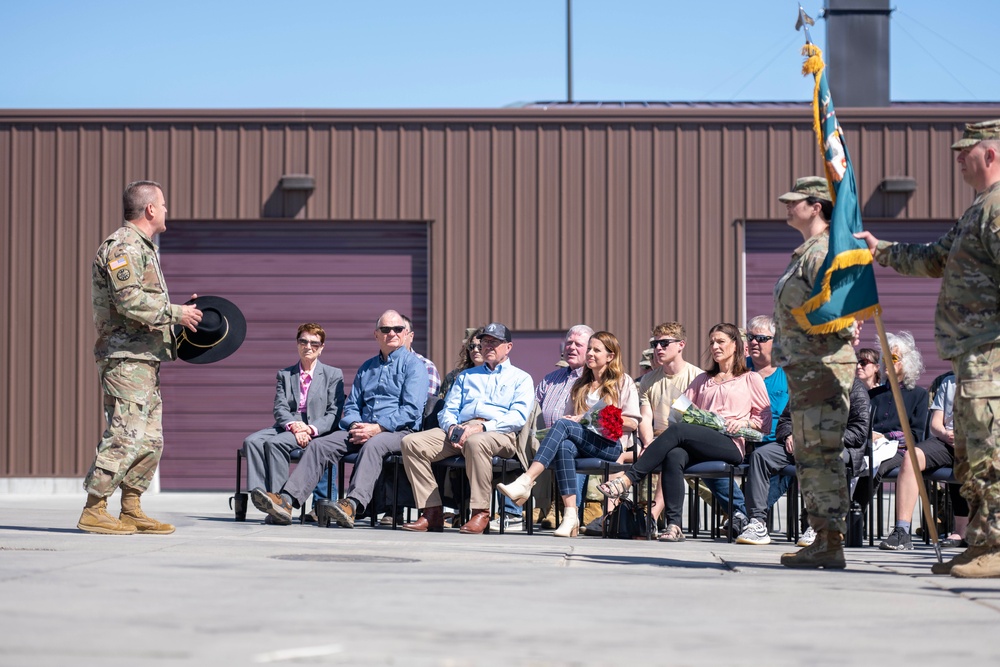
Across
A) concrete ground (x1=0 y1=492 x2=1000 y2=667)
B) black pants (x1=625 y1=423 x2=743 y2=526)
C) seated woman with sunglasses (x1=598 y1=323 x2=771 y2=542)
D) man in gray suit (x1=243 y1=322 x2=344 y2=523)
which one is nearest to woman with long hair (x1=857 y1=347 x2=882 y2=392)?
seated woman with sunglasses (x1=598 y1=323 x2=771 y2=542)

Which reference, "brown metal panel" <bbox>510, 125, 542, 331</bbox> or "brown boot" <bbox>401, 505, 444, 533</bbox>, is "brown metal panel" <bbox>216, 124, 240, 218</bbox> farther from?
"brown boot" <bbox>401, 505, 444, 533</bbox>

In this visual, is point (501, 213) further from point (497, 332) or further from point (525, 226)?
point (497, 332)

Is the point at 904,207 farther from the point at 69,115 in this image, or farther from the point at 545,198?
the point at 69,115

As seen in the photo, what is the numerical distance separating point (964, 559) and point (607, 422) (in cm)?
326

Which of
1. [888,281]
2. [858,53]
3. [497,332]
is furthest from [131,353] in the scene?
[858,53]

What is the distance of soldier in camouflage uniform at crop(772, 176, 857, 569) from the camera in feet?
18.0

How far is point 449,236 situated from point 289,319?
1.93m

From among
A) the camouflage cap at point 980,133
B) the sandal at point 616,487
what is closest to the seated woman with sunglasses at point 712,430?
the sandal at point 616,487

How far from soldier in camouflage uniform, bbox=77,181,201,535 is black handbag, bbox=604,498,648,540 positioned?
2767mm

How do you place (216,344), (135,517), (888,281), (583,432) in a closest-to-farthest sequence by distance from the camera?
(135,517), (216,344), (583,432), (888,281)

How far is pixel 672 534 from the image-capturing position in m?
7.91

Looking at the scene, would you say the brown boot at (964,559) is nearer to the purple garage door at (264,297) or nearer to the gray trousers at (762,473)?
the gray trousers at (762,473)

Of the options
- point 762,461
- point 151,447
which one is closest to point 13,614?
point 151,447

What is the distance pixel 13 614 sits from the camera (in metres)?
3.43
